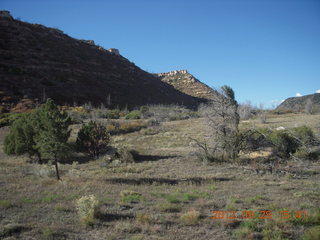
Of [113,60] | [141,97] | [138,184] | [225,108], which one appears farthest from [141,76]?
[138,184]

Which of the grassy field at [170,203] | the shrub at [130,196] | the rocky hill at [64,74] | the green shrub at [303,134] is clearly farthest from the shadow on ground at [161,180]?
the rocky hill at [64,74]

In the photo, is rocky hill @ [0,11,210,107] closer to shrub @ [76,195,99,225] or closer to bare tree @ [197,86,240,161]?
bare tree @ [197,86,240,161]

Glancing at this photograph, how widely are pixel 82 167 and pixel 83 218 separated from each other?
405 inches

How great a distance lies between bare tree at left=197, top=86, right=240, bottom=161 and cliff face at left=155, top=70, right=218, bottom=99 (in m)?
69.8

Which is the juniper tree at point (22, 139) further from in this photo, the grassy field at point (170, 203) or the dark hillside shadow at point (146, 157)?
the dark hillside shadow at point (146, 157)

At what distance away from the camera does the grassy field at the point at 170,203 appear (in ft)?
18.2

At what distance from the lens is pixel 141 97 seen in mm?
65312

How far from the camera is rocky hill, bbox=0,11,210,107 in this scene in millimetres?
46753

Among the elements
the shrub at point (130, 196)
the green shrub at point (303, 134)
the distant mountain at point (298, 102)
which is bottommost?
the shrub at point (130, 196)

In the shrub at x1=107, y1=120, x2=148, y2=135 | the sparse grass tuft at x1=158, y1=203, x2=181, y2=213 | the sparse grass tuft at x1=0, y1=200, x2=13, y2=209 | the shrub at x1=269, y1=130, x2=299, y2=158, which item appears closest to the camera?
the sparse grass tuft at x1=158, y1=203, x2=181, y2=213

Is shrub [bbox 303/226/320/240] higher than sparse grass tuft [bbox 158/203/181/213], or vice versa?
shrub [bbox 303/226/320/240]
